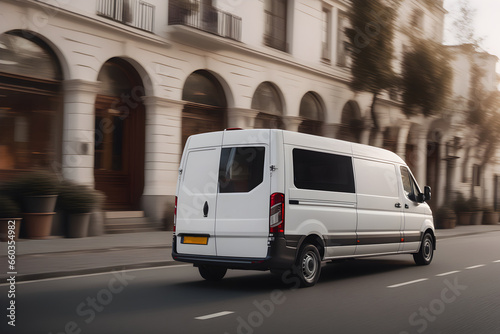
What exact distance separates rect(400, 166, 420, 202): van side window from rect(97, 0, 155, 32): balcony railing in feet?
30.5

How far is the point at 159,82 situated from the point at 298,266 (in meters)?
11.0

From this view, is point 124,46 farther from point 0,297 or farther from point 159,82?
point 0,297

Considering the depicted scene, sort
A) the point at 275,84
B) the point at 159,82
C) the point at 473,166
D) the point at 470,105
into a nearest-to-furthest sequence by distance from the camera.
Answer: the point at 159,82, the point at 275,84, the point at 470,105, the point at 473,166

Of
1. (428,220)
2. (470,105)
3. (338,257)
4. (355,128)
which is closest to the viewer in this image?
(338,257)

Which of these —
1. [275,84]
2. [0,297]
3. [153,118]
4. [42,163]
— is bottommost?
[0,297]

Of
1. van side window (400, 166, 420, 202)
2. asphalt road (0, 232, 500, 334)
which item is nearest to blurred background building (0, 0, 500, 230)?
asphalt road (0, 232, 500, 334)

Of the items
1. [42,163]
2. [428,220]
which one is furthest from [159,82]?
[428,220]

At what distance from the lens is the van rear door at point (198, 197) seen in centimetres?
848

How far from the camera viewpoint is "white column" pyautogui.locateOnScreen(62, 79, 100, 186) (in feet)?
51.3

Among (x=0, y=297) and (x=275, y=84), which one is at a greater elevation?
(x=275, y=84)

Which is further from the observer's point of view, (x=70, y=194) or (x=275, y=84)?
(x=275, y=84)

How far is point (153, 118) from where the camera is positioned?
59.0 ft

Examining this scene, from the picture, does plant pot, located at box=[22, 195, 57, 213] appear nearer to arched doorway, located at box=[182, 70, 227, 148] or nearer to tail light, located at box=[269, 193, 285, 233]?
arched doorway, located at box=[182, 70, 227, 148]

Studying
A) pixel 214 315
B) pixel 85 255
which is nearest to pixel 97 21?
pixel 85 255
